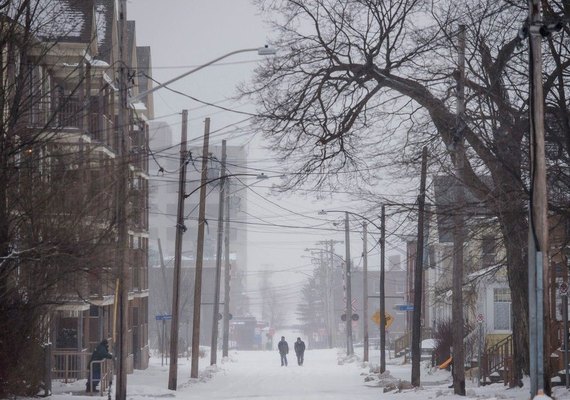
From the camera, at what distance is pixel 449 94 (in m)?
28.2

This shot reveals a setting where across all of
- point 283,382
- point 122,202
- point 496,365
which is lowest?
point 283,382

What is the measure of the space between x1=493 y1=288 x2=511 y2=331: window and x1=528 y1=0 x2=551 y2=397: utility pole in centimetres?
3507

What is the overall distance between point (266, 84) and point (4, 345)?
8.53 metres

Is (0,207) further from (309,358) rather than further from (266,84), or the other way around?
(309,358)

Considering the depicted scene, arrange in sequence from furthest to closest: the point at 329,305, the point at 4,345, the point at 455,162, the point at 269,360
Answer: the point at 329,305 → the point at 269,360 → the point at 455,162 → the point at 4,345

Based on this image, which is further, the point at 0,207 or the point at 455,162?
the point at 455,162

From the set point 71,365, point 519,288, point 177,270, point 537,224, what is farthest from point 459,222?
point 71,365

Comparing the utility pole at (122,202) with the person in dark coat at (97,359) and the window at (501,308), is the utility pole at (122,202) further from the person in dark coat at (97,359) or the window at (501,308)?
the window at (501,308)

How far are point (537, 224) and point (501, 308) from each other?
117 feet

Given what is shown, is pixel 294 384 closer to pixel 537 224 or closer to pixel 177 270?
pixel 177 270

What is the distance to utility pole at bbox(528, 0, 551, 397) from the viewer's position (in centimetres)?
1928

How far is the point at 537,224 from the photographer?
64.2 ft

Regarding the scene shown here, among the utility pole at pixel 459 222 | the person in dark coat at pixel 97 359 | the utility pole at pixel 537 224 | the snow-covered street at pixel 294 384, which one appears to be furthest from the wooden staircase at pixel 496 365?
the utility pole at pixel 537 224

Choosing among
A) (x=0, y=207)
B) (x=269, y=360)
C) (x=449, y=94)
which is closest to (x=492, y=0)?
(x=449, y=94)
